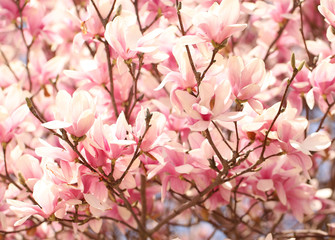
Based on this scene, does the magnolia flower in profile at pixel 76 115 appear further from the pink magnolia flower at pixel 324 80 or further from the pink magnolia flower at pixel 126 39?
the pink magnolia flower at pixel 324 80

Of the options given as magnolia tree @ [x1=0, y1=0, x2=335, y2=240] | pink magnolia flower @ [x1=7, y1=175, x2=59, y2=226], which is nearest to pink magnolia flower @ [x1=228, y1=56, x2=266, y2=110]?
magnolia tree @ [x1=0, y1=0, x2=335, y2=240]

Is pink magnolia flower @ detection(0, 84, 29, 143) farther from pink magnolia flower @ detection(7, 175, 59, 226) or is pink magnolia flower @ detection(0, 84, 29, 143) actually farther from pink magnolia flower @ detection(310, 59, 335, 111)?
pink magnolia flower @ detection(310, 59, 335, 111)

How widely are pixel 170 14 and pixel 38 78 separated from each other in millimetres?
527

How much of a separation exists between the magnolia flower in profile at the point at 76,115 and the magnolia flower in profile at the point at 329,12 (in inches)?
22.9

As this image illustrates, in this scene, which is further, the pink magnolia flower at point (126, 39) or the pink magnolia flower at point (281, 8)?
the pink magnolia flower at point (281, 8)

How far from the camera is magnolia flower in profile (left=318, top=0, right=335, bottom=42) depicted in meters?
1.15

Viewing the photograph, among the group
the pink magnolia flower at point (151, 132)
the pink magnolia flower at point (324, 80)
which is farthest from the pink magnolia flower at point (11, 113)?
the pink magnolia flower at point (324, 80)

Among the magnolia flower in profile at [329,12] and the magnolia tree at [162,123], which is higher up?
the magnolia flower in profile at [329,12]

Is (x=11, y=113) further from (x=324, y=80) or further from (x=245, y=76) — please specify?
(x=324, y=80)

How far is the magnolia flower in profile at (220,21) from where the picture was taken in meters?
1.05

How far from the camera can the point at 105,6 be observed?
1302mm

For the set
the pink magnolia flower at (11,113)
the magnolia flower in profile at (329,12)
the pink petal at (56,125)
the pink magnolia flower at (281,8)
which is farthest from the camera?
the pink magnolia flower at (281,8)

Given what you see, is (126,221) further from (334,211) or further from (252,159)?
(334,211)

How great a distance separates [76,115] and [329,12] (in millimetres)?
629
